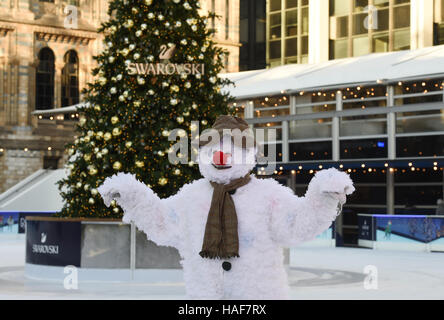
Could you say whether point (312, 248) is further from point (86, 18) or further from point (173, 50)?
point (86, 18)

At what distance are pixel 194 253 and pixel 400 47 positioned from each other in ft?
124

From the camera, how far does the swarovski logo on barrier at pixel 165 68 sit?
1240 centimetres

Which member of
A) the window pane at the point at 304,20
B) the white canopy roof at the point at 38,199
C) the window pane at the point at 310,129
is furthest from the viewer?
the window pane at the point at 304,20

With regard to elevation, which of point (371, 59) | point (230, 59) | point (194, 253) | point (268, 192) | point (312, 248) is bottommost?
point (312, 248)

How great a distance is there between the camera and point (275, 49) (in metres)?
49.4

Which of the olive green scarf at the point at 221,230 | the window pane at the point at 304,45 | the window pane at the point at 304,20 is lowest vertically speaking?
the olive green scarf at the point at 221,230

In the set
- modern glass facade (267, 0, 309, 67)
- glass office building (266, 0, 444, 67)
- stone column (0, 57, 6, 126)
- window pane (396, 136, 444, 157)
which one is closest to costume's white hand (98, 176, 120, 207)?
window pane (396, 136, 444, 157)

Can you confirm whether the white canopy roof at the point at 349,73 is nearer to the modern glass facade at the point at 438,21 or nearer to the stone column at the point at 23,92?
the modern glass facade at the point at 438,21

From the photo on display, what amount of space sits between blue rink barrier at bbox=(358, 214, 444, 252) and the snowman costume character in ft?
58.6

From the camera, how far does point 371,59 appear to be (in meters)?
31.5

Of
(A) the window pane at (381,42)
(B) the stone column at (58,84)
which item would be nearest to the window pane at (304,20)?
(A) the window pane at (381,42)

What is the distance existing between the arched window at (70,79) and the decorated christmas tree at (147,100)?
1465 inches

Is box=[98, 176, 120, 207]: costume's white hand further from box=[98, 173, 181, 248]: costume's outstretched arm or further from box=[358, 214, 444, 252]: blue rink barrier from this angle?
box=[358, 214, 444, 252]: blue rink barrier
